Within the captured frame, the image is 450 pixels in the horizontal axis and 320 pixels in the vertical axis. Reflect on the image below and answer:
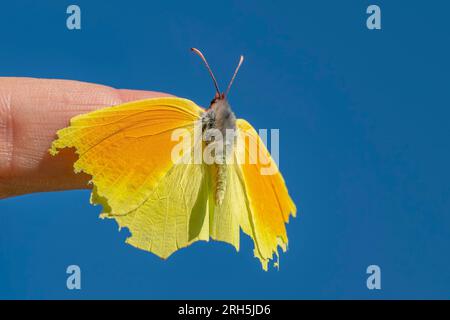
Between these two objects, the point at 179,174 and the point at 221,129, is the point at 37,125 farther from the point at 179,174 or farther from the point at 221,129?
the point at 221,129

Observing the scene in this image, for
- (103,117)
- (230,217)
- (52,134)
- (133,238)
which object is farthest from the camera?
(52,134)

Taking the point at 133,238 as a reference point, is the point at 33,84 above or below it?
above

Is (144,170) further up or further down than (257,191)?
further up

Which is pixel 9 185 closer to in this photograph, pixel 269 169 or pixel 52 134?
pixel 52 134


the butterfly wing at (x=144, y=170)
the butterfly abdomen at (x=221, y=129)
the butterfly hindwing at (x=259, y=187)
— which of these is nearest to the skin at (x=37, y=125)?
the butterfly wing at (x=144, y=170)

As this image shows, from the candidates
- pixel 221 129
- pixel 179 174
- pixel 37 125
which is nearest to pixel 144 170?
pixel 179 174

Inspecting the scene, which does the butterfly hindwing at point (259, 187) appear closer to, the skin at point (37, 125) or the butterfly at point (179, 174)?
→ the butterfly at point (179, 174)

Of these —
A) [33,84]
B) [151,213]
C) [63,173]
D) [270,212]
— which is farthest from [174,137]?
[33,84]

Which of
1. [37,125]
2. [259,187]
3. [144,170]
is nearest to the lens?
[144,170]
